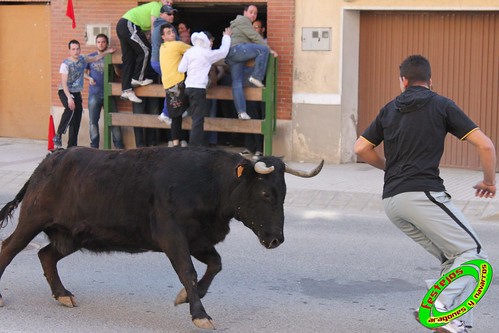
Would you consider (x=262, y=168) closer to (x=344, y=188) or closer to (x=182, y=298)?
(x=182, y=298)

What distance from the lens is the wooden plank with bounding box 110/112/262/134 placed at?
15.8 m

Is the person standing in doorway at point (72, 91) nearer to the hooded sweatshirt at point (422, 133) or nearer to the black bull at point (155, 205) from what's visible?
the black bull at point (155, 205)

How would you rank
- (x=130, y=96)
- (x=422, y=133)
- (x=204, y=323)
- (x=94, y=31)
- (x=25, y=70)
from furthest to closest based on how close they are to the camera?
(x=25, y=70) < (x=94, y=31) < (x=130, y=96) < (x=204, y=323) < (x=422, y=133)

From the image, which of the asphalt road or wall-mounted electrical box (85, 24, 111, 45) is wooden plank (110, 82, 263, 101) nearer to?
wall-mounted electrical box (85, 24, 111, 45)

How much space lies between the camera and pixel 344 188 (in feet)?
44.7

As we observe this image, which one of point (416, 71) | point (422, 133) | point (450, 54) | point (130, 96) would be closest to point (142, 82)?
point (130, 96)

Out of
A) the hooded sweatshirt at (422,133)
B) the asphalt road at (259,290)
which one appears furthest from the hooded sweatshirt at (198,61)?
the hooded sweatshirt at (422,133)

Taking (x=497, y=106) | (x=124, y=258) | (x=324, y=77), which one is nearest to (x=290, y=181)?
(x=324, y=77)

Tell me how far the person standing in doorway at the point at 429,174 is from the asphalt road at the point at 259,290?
0.88 m

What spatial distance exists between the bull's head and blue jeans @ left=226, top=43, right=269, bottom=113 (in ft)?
27.7

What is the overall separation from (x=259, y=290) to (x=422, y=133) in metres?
2.45

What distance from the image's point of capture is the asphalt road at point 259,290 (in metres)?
7.38

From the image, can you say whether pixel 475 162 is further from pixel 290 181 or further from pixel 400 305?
pixel 400 305

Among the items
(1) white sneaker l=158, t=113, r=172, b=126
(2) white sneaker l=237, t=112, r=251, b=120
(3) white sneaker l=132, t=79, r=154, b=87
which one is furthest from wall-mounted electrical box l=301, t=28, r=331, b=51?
(3) white sneaker l=132, t=79, r=154, b=87
